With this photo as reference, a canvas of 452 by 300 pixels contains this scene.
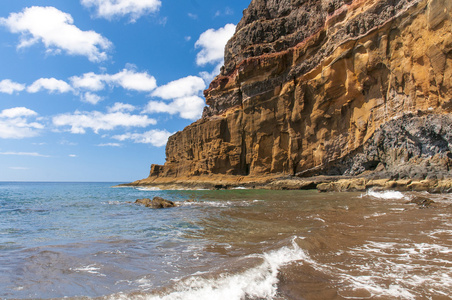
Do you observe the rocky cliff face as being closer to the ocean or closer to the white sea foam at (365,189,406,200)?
the white sea foam at (365,189,406,200)

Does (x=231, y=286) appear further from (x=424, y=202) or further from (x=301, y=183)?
(x=301, y=183)

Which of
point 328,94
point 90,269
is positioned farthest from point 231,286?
point 328,94

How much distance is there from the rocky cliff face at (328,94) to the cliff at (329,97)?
0.11 m

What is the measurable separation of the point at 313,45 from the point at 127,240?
107ft

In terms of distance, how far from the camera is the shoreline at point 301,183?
16.6m

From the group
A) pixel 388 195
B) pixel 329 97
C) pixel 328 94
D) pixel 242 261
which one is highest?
pixel 328 94

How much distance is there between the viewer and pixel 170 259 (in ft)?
18.5

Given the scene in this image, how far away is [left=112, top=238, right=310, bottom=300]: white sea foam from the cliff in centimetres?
1793

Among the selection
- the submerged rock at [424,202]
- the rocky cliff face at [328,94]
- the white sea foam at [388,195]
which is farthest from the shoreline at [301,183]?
the submerged rock at [424,202]

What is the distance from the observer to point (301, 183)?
93.9 feet

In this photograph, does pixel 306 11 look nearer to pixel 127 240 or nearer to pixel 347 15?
pixel 347 15

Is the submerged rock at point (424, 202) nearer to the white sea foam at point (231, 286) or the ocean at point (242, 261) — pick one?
the ocean at point (242, 261)

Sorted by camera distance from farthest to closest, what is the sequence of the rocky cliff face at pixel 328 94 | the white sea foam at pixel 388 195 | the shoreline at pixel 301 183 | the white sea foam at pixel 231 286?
the rocky cliff face at pixel 328 94
the shoreline at pixel 301 183
the white sea foam at pixel 388 195
the white sea foam at pixel 231 286

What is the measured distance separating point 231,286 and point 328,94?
29.5 metres
